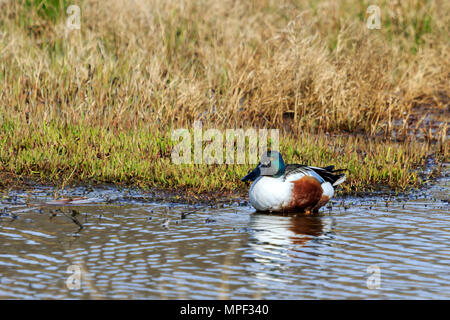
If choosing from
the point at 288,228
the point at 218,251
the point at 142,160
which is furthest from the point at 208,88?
the point at 218,251

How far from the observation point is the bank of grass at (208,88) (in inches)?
319

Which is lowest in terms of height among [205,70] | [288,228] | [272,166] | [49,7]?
[288,228]

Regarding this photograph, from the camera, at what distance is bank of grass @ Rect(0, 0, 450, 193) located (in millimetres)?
8102

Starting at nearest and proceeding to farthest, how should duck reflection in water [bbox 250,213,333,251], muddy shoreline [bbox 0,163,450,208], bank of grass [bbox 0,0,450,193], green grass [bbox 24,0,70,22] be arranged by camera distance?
duck reflection in water [bbox 250,213,333,251] < muddy shoreline [bbox 0,163,450,208] < bank of grass [bbox 0,0,450,193] < green grass [bbox 24,0,70,22]

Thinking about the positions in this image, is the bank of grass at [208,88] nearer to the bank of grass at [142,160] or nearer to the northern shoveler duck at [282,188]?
the bank of grass at [142,160]

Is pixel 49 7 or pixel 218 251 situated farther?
pixel 49 7

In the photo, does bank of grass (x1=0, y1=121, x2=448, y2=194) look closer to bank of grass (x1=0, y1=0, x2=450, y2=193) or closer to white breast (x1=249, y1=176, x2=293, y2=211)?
bank of grass (x1=0, y1=0, x2=450, y2=193)

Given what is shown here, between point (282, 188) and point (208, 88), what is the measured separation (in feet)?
13.1

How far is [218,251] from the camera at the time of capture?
5.58m

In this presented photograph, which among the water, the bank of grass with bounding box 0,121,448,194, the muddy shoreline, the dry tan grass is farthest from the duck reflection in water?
the dry tan grass

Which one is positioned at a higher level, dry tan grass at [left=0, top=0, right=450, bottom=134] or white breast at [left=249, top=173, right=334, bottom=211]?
dry tan grass at [left=0, top=0, right=450, bottom=134]

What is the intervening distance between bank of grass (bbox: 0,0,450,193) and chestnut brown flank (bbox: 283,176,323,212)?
3.34 feet

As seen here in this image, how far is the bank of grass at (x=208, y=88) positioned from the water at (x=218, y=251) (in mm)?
875

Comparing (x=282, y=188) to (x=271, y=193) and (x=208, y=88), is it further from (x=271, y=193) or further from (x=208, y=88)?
(x=208, y=88)
